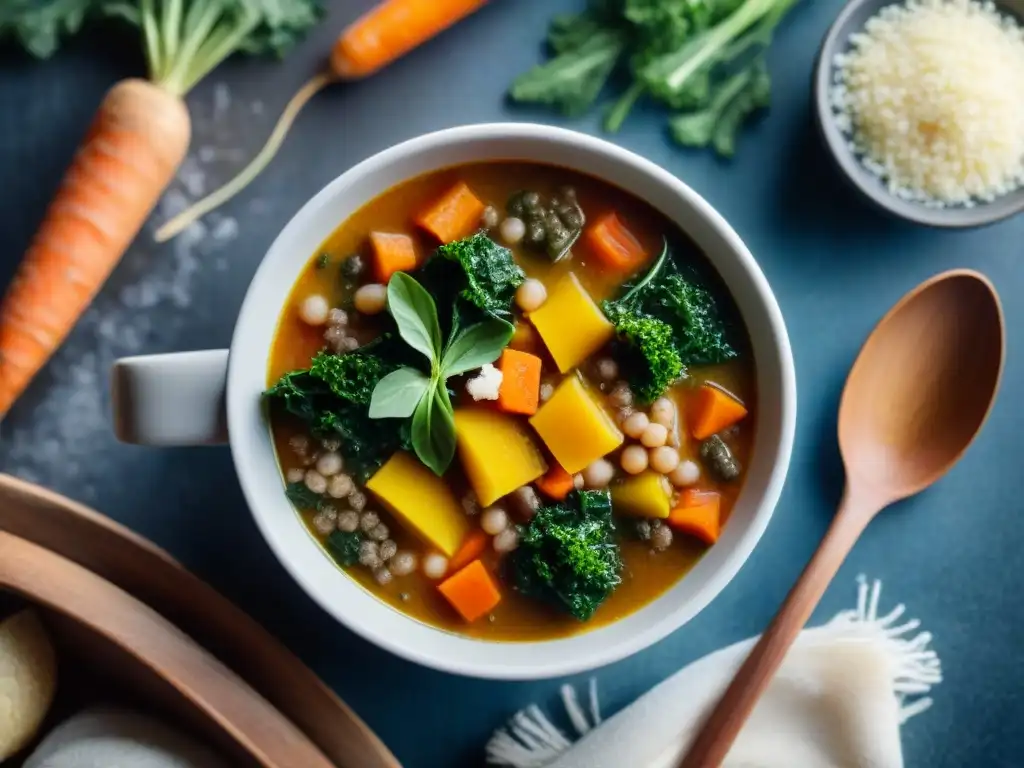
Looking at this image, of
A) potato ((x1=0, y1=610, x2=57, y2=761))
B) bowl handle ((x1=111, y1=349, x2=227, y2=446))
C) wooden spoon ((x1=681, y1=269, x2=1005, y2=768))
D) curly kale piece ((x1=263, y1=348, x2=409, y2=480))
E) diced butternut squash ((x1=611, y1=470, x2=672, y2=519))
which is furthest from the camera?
wooden spoon ((x1=681, y1=269, x2=1005, y2=768))

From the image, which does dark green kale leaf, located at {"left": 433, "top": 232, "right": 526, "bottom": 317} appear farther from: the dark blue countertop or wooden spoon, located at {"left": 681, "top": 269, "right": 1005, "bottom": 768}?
wooden spoon, located at {"left": 681, "top": 269, "right": 1005, "bottom": 768}

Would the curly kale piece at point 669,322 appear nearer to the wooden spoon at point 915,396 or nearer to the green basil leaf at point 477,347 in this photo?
the green basil leaf at point 477,347

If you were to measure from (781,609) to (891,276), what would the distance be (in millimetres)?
918

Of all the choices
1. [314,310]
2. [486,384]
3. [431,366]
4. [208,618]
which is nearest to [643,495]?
[486,384]

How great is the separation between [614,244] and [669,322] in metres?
0.21

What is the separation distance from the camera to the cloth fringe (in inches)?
108

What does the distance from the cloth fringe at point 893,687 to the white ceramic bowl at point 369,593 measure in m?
0.49

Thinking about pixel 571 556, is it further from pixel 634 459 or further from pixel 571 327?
pixel 571 327

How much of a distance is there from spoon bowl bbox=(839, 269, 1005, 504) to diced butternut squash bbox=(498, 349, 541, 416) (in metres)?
0.90

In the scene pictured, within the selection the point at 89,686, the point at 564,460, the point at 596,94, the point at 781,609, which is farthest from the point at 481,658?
the point at 596,94

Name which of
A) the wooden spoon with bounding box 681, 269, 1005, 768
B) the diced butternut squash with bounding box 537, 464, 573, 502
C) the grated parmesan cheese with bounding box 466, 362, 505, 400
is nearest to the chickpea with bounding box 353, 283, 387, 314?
the grated parmesan cheese with bounding box 466, 362, 505, 400

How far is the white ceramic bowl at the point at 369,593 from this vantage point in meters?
2.22

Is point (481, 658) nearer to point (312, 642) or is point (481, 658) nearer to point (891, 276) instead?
point (312, 642)

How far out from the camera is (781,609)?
8.55 feet
